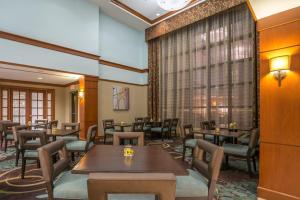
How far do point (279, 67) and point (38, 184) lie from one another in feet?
12.3

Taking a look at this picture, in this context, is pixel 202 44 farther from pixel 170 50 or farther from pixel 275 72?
pixel 275 72

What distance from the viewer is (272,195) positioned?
2.35m

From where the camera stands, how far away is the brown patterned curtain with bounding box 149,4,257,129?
18.1 ft

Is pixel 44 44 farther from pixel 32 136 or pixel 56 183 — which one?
pixel 56 183

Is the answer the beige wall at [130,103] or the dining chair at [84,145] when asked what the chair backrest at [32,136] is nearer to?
the dining chair at [84,145]

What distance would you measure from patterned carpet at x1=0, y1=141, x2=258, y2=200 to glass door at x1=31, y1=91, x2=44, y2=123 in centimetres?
490

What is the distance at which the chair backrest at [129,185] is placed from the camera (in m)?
0.80

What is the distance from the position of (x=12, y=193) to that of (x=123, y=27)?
23.8 ft

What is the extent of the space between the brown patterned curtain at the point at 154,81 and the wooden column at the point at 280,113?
5.82 meters

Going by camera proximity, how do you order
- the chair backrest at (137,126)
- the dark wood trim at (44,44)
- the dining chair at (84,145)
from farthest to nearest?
1. the chair backrest at (137,126)
2. the dark wood trim at (44,44)
3. the dining chair at (84,145)

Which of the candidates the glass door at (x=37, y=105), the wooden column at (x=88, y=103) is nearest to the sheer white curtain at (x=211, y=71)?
the wooden column at (x=88, y=103)

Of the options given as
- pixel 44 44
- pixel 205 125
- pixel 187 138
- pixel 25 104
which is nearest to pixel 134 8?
pixel 44 44

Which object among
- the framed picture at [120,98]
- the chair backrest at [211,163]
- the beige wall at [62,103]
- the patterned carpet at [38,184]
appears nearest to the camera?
the chair backrest at [211,163]

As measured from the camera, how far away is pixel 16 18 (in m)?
4.95
